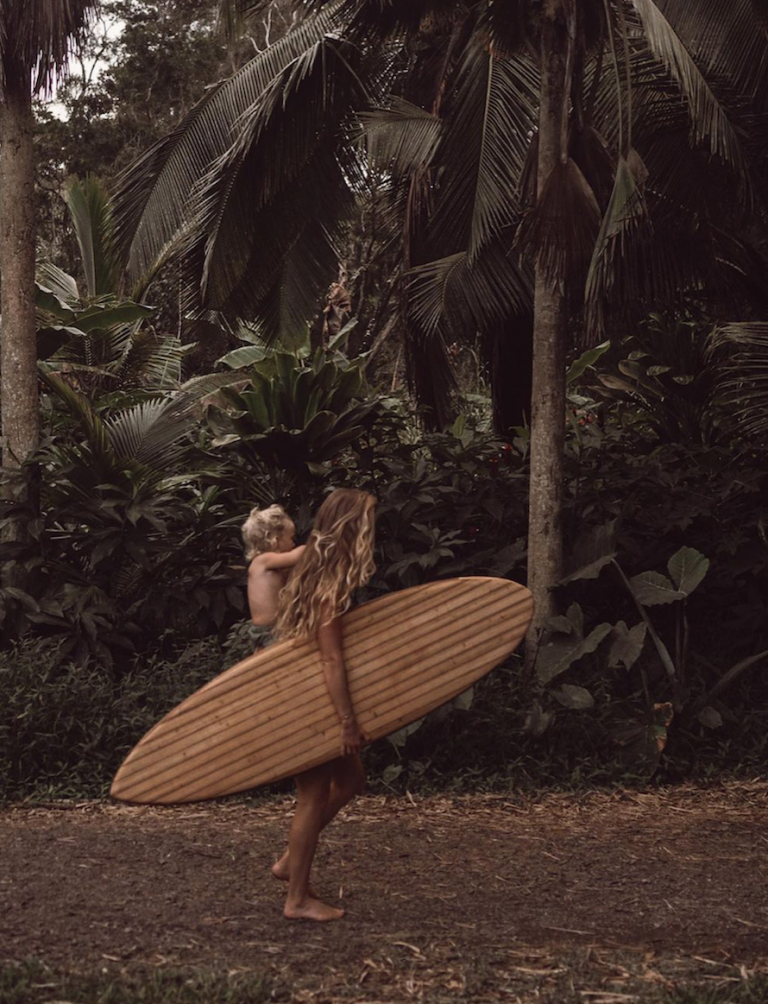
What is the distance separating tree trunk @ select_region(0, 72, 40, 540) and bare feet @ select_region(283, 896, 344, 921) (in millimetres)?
3851

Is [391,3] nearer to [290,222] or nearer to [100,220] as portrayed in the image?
[290,222]

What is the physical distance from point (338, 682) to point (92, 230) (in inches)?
401

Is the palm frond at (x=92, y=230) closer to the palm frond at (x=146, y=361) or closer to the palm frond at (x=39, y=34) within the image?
the palm frond at (x=146, y=361)

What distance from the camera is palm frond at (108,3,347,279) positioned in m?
8.87

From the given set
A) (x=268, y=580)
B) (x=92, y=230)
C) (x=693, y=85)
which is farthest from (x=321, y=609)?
(x=92, y=230)

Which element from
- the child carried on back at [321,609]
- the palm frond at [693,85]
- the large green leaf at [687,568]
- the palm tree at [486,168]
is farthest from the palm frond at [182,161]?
the child carried on back at [321,609]

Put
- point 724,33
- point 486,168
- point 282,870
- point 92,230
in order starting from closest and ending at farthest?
point 282,870 < point 724,33 < point 486,168 < point 92,230

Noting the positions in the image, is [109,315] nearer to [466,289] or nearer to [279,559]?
[466,289]

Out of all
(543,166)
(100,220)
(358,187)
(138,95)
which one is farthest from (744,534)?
(138,95)

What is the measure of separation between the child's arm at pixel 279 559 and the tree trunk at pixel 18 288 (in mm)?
3502

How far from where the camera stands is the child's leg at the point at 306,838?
4.18 meters

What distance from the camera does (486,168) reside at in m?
8.80

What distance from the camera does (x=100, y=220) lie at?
514 inches

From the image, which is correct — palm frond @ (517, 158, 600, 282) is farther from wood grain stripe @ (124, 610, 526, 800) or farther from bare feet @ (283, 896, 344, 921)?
bare feet @ (283, 896, 344, 921)
